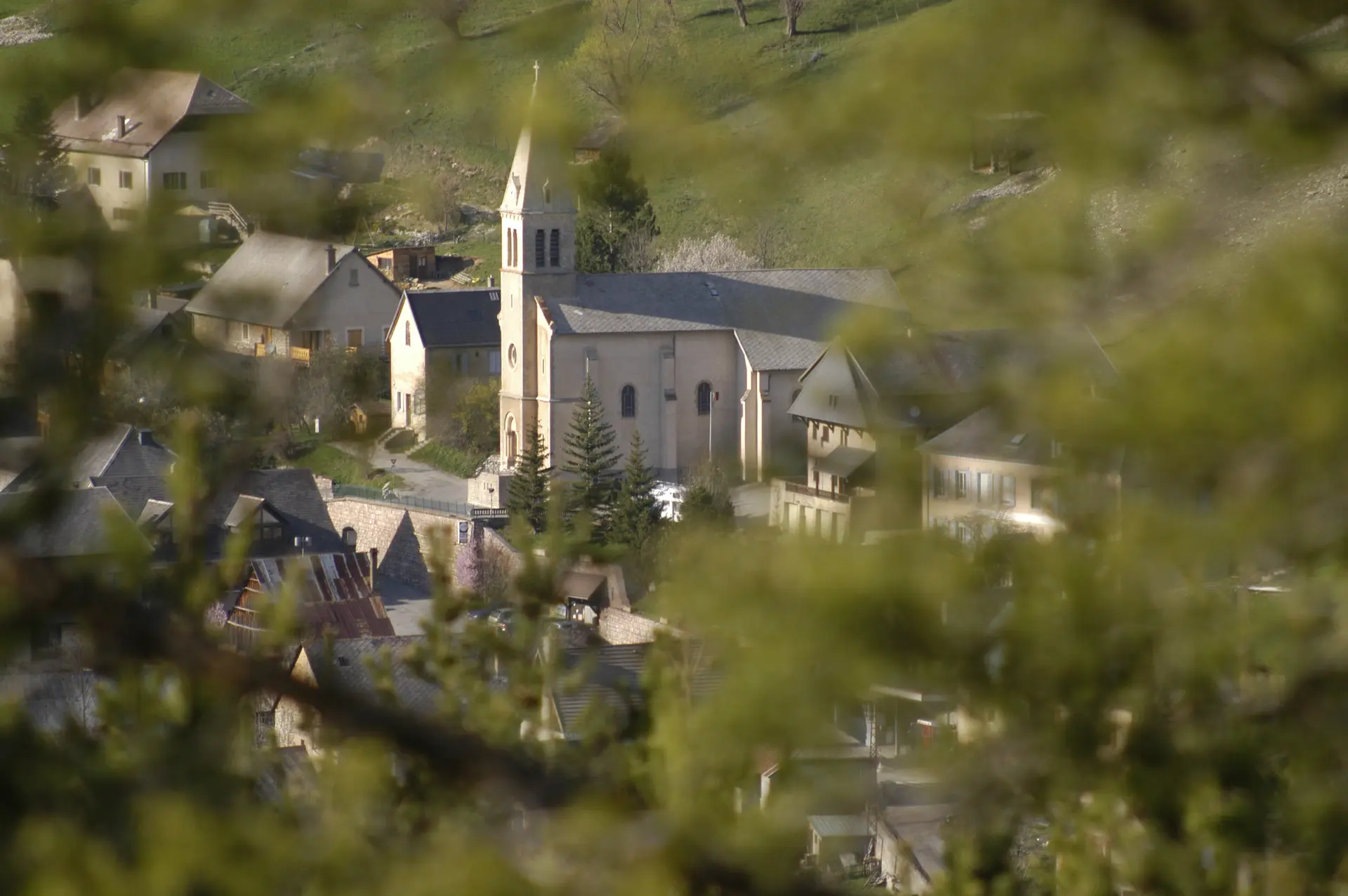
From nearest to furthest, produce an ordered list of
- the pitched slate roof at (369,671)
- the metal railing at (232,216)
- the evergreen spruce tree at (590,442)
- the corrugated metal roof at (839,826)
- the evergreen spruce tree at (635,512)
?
1. the metal railing at (232,216)
2. the pitched slate roof at (369,671)
3. the corrugated metal roof at (839,826)
4. the evergreen spruce tree at (635,512)
5. the evergreen spruce tree at (590,442)

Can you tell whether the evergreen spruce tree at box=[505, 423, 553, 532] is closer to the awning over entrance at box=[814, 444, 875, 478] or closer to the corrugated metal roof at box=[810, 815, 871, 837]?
the corrugated metal roof at box=[810, 815, 871, 837]

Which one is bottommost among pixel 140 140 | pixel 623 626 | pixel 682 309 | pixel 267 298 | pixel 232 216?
pixel 623 626

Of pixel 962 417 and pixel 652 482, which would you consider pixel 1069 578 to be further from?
pixel 652 482

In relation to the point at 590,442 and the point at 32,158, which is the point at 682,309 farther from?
the point at 32,158

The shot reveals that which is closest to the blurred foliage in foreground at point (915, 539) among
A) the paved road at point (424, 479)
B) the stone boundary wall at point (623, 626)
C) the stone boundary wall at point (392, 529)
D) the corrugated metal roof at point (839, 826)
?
the corrugated metal roof at point (839, 826)

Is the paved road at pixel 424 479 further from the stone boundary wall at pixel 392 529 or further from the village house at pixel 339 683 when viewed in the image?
the village house at pixel 339 683

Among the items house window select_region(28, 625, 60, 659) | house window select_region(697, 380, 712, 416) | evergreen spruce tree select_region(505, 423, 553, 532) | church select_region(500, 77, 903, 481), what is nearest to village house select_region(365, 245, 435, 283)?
church select_region(500, 77, 903, 481)

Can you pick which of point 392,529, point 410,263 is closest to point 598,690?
point 392,529
